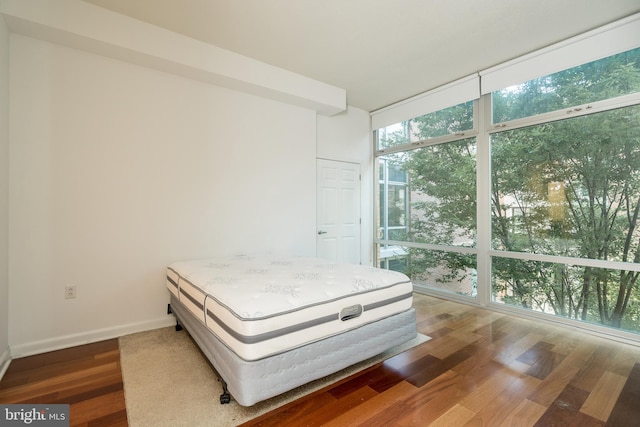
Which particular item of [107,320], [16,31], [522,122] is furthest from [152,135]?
[522,122]

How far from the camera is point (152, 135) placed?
2.87 metres

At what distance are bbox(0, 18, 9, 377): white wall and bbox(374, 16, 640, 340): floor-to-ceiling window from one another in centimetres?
418

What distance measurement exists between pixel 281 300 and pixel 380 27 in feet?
8.20

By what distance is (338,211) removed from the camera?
443cm

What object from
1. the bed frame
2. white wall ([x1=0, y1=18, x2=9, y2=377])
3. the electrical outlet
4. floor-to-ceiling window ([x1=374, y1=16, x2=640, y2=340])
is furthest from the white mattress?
floor-to-ceiling window ([x1=374, y1=16, x2=640, y2=340])

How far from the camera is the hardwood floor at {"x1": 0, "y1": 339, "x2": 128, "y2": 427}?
5.34 feet

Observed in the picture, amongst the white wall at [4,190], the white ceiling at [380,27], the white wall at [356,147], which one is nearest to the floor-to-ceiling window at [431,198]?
the white wall at [356,147]

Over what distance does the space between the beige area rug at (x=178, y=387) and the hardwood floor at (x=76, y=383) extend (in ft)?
0.24

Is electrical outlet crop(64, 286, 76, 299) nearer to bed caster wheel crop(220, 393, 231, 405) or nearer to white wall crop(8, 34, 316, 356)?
white wall crop(8, 34, 316, 356)

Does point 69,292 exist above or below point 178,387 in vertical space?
above

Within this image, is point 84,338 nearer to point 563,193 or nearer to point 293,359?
point 293,359

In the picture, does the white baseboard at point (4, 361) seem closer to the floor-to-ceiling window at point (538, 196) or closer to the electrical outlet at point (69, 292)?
the electrical outlet at point (69, 292)

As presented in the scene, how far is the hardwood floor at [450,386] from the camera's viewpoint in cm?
159
